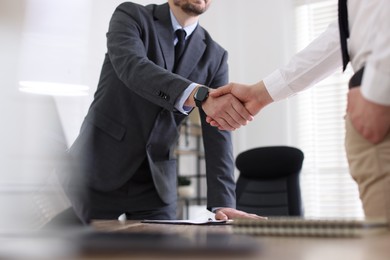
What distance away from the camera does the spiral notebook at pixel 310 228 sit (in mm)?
584

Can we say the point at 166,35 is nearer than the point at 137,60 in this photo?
No

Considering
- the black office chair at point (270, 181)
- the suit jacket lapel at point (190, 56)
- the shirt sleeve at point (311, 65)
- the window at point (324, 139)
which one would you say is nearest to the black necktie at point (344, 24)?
the shirt sleeve at point (311, 65)

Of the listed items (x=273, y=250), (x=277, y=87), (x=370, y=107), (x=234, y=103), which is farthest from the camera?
(x=234, y=103)

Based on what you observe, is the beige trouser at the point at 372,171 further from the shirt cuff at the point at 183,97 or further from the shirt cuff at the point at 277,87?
the shirt cuff at the point at 183,97

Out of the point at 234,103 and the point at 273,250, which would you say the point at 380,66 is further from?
the point at 234,103

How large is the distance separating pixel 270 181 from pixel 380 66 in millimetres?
2086

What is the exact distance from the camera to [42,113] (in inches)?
30.7

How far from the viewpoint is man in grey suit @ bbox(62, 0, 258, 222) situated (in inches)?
62.4

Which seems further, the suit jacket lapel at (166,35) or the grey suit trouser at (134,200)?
the suit jacket lapel at (166,35)

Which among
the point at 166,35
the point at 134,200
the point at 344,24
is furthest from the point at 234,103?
the point at 344,24

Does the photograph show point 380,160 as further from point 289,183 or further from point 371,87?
point 289,183

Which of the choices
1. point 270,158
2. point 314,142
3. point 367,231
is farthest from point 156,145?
point 314,142

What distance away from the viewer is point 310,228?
60cm

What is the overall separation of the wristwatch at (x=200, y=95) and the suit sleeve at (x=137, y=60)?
0.23ft
